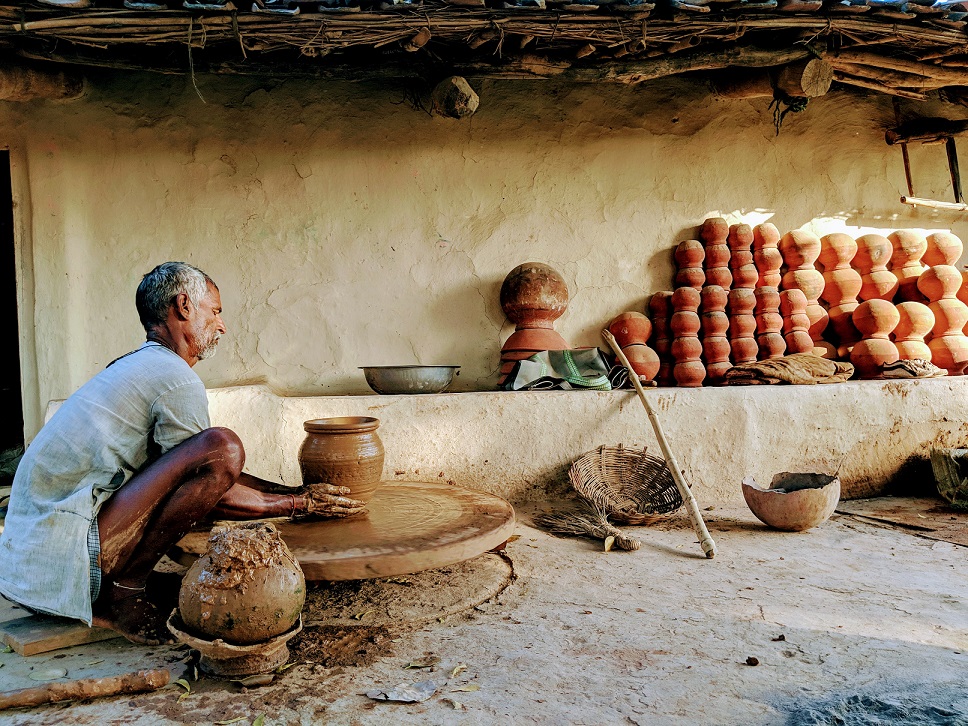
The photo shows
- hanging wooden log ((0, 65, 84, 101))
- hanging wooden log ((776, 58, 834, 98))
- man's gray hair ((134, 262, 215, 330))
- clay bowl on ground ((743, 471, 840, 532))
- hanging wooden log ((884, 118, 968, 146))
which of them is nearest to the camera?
man's gray hair ((134, 262, 215, 330))

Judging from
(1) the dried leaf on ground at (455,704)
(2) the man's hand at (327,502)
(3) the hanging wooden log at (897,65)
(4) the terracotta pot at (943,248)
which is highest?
(3) the hanging wooden log at (897,65)

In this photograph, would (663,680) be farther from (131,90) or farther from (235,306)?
(131,90)

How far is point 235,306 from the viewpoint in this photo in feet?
14.7

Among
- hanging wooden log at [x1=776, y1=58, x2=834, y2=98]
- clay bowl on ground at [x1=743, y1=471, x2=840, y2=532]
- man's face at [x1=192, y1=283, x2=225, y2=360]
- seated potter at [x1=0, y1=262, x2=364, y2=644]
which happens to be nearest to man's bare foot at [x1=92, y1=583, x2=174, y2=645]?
seated potter at [x1=0, y1=262, x2=364, y2=644]

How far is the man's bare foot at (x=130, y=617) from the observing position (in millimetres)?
2145

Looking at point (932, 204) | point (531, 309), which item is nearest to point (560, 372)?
point (531, 309)

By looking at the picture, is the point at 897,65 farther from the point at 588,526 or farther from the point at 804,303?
the point at 588,526

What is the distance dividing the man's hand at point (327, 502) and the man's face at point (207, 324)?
2.18ft

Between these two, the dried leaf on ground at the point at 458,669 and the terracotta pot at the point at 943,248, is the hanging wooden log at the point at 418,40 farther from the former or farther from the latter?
the terracotta pot at the point at 943,248

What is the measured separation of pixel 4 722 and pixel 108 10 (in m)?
3.14

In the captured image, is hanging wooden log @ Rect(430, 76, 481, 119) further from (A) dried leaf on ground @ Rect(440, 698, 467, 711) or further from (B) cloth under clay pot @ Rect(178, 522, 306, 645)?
(A) dried leaf on ground @ Rect(440, 698, 467, 711)

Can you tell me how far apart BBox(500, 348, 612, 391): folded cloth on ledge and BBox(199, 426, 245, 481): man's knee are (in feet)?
7.54

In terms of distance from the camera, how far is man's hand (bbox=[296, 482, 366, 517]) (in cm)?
257

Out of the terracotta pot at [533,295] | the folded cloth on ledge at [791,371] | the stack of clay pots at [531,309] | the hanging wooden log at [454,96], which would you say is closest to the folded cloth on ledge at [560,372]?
the stack of clay pots at [531,309]
